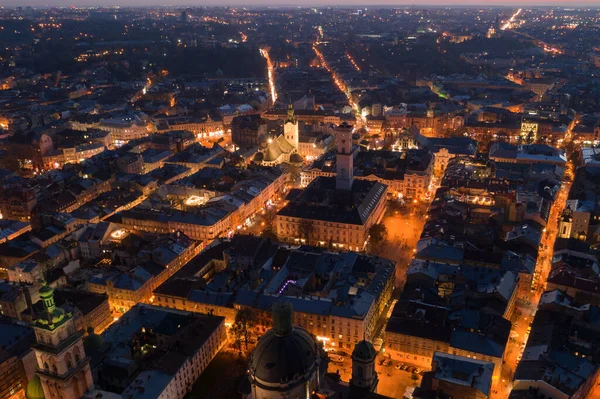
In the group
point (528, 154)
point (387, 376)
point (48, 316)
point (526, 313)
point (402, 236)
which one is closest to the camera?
point (48, 316)

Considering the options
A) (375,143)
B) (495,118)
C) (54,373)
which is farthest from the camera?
(495,118)

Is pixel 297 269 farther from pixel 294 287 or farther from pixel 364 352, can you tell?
pixel 364 352

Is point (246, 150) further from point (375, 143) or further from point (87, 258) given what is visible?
point (87, 258)

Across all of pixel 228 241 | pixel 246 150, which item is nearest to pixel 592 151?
pixel 246 150

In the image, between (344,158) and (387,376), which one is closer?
(387,376)

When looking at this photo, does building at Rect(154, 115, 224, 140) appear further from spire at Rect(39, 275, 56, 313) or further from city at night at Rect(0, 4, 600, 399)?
spire at Rect(39, 275, 56, 313)

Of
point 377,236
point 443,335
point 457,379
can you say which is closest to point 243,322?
point 443,335
